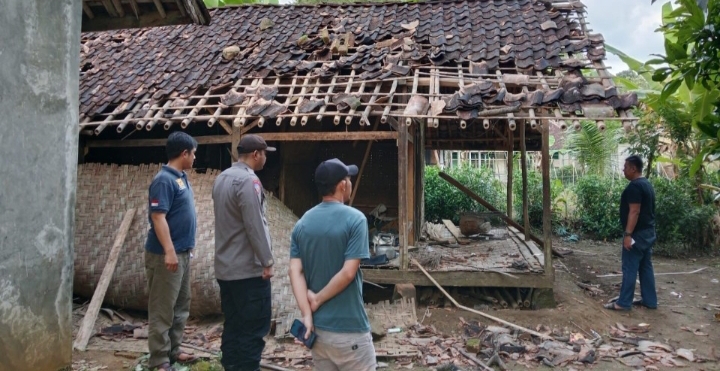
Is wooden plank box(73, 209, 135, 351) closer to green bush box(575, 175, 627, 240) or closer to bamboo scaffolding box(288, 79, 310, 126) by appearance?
bamboo scaffolding box(288, 79, 310, 126)

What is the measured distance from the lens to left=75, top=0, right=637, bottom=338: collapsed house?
19.8 feet

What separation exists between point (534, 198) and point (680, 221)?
13.7 feet

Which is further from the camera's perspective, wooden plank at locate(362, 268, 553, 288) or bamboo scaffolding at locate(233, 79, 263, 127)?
wooden plank at locate(362, 268, 553, 288)

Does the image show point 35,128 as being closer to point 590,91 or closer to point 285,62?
point 285,62

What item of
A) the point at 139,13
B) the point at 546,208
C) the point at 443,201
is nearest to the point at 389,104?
the point at 546,208

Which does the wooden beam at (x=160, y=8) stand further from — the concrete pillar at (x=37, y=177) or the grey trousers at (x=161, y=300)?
the grey trousers at (x=161, y=300)

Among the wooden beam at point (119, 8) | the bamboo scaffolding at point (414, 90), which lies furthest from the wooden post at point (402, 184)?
the wooden beam at point (119, 8)

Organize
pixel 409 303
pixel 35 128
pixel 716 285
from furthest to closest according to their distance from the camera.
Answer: pixel 716 285, pixel 409 303, pixel 35 128

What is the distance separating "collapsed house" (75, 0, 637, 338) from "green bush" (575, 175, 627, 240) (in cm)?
506

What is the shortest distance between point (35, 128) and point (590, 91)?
5.53 meters

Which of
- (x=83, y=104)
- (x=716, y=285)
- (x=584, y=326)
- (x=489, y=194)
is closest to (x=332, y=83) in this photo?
(x=83, y=104)

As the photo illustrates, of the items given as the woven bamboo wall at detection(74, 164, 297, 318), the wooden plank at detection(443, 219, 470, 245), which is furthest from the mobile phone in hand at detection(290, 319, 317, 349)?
the wooden plank at detection(443, 219, 470, 245)

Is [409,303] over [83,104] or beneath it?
beneath

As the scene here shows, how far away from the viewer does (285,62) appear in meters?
7.64
